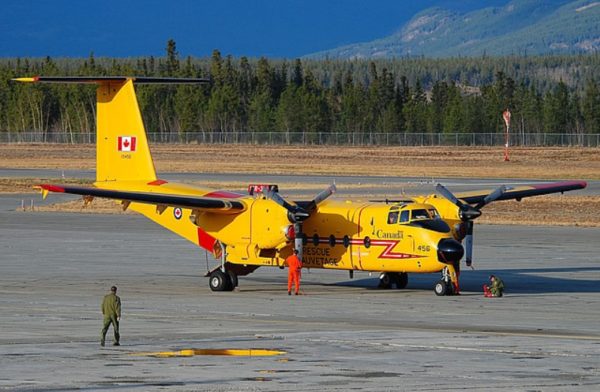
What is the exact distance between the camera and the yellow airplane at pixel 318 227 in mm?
31781

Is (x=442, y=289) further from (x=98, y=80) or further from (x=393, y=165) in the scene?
(x=393, y=165)

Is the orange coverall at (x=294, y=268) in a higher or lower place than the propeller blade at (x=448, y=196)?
lower

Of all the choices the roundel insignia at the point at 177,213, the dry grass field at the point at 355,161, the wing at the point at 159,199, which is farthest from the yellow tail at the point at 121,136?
the dry grass field at the point at 355,161

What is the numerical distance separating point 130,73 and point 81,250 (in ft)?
447

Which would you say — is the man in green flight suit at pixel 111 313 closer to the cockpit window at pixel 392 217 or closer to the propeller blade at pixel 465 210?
the cockpit window at pixel 392 217

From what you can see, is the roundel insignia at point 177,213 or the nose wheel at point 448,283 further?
the roundel insignia at point 177,213

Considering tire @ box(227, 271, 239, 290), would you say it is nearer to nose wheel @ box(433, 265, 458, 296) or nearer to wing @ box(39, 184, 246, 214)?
wing @ box(39, 184, 246, 214)

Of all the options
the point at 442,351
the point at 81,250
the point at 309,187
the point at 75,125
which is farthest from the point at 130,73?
the point at 442,351

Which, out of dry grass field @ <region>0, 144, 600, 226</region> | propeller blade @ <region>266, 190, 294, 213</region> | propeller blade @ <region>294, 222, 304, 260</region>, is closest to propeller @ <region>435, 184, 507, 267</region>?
propeller blade @ <region>294, 222, 304, 260</region>

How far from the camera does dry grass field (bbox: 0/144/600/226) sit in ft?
199

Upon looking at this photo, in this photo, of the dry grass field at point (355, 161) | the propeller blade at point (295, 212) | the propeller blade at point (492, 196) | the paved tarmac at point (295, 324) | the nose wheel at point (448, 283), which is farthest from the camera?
the dry grass field at point (355, 161)

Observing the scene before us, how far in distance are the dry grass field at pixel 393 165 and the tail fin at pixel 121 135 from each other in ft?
75.6

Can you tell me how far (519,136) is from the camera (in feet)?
527

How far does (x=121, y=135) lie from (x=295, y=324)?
12845 mm
